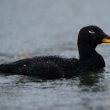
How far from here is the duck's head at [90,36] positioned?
18.2 m

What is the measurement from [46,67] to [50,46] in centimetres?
636

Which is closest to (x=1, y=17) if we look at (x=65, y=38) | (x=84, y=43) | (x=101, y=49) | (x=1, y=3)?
(x=1, y=3)

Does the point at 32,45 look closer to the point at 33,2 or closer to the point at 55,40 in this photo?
the point at 55,40

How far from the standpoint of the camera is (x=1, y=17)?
29797 millimetres

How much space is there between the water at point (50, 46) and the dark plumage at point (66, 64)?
27 centimetres

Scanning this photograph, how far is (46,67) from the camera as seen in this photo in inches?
672

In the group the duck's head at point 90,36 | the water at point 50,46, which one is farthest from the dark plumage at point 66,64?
the water at point 50,46

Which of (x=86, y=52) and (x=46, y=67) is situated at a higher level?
(x=86, y=52)

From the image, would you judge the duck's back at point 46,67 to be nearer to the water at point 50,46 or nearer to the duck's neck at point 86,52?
the water at point 50,46

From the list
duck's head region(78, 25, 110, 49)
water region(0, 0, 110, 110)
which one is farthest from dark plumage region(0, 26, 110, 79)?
water region(0, 0, 110, 110)

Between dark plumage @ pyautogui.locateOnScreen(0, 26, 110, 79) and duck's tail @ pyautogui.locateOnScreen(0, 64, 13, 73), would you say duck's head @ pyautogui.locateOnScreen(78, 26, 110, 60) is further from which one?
duck's tail @ pyautogui.locateOnScreen(0, 64, 13, 73)

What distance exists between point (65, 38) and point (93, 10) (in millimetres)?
6690

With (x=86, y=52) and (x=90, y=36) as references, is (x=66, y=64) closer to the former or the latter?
(x=86, y=52)

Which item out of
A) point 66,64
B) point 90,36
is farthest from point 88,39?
point 66,64
